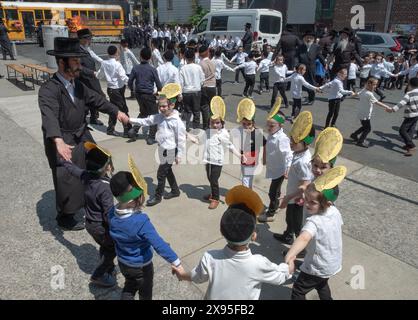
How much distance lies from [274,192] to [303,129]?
45.3 inches

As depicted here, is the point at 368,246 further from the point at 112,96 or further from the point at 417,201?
the point at 112,96

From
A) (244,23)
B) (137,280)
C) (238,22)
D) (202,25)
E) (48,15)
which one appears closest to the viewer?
(137,280)

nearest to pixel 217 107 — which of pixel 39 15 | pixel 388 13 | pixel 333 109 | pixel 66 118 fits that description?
pixel 66 118

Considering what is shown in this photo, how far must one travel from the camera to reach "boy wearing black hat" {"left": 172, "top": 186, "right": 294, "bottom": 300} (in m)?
2.12

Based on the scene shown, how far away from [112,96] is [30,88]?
245 inches

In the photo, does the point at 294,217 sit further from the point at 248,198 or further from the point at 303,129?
the point at 248,198

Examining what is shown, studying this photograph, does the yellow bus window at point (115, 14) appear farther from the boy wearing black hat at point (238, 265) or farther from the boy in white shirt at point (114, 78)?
the boy wearing black hat at point (238, 265)

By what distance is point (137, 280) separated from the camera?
9.12 ft

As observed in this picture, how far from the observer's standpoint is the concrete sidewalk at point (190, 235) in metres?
3.37

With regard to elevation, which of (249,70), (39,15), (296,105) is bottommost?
(296,105)

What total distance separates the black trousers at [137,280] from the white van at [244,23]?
18555mm

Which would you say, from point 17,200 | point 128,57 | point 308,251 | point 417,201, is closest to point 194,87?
point 128,57

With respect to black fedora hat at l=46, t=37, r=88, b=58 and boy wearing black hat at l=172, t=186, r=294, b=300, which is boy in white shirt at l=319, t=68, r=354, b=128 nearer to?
black fedora hat at l=46, t=37, r=88, b=58

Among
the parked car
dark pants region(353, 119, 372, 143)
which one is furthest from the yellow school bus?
dark pants region(353, 119, 372, 143)
